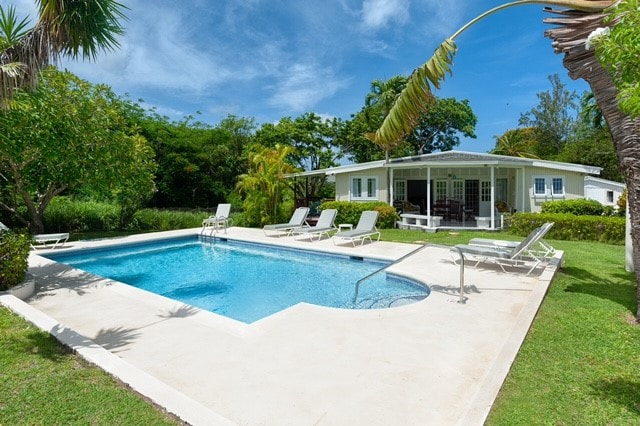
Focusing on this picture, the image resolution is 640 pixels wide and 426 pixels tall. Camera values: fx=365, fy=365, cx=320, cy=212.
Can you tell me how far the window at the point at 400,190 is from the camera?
24.1 m

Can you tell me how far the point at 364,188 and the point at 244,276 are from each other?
42.4 ft

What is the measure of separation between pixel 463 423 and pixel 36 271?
11.3 metres

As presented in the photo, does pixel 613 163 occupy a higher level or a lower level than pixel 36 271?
higher

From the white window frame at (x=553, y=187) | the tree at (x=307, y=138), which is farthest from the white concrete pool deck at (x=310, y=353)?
the tree at (x=307, y=138)

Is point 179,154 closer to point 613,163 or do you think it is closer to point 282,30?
point 282,30

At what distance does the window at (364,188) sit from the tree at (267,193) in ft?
13.7

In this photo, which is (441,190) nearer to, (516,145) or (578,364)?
(578,364)

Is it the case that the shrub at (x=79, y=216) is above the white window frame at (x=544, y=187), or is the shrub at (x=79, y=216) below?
below

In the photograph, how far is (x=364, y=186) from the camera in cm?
2292

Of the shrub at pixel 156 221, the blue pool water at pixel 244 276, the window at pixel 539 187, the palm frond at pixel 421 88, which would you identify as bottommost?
the blue pool water at pixel 244 276

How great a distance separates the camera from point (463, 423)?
3.28 m

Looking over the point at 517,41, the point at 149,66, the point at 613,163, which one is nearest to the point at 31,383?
the point at 149,66

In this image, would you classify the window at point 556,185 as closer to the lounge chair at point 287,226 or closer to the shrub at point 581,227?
the shrub at point 581,227

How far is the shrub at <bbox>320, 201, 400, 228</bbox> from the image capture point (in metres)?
19.9
